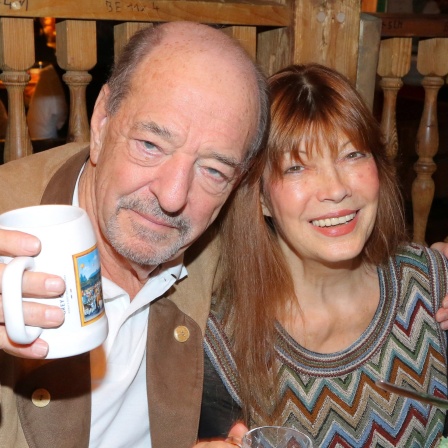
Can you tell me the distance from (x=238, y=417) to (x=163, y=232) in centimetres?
63

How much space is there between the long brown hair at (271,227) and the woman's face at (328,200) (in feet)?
0.12

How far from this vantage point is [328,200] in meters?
2.00

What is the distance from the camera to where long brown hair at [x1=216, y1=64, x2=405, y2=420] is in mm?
2021

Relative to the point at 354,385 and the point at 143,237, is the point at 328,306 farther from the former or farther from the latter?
the point at 143,237

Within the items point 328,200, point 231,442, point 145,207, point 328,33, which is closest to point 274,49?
point 328,33

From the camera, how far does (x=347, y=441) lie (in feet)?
6.86

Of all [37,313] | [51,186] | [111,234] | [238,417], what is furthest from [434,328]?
[37,313]

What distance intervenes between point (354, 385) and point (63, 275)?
1.12m

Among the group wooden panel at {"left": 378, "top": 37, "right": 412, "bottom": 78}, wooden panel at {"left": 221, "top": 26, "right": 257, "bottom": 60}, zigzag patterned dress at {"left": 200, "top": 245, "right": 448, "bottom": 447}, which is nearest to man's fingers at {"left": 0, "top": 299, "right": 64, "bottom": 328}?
zigzag patterned dress at {"left": 200, "top": 245, "right": 448, "bottom": 447}

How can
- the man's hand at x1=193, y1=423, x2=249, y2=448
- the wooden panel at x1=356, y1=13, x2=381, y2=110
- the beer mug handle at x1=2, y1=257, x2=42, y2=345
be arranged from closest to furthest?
1. the beer mug handle at x1=2, y1=257, x2=42, y2=345
2. the man's hand at x1=193, y1=423, x2=249, y2=448
3. the wooden panel at x1=356, y1=13, x2=381, y2=110

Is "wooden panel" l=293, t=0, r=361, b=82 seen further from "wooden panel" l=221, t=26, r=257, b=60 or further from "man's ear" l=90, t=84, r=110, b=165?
"man's ear" l=90, t=84, r=110, b=165

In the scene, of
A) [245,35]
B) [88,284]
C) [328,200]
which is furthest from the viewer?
[245,35]

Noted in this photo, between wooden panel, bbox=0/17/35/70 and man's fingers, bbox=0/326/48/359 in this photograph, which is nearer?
man's fingers, bbox=0/326/48/359

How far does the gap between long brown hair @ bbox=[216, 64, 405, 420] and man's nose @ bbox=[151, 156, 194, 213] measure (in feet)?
1.20
